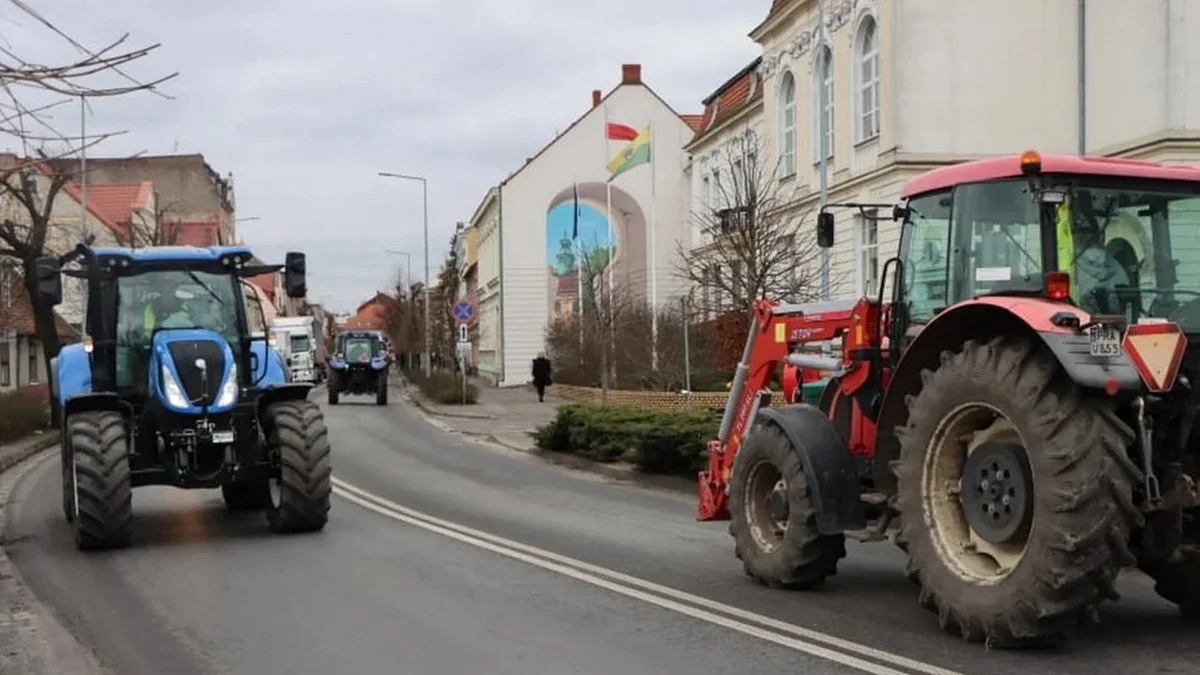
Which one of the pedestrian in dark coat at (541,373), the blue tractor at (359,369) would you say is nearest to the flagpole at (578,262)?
the pedestrian in dark coat at (541,373)

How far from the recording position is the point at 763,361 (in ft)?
34.4

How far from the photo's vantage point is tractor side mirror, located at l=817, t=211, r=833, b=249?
31.2 feet

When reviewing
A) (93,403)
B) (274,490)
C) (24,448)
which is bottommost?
(24,448)

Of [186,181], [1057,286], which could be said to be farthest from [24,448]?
[186,181]

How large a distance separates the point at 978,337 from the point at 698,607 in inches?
101

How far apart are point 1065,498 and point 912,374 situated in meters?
1.74

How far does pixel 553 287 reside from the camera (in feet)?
203

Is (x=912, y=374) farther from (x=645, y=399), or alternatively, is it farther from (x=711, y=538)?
(x=645, y=399)

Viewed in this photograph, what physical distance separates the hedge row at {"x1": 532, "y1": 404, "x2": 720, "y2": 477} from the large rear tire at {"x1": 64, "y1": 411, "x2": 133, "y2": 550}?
736 centimetres

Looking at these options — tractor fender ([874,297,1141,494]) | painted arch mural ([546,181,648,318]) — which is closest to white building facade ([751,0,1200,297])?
tractor fender ([874,297,1141,494])

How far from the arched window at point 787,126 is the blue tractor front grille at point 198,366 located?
88.5ft

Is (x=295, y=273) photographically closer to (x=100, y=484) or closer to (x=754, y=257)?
(x=100, y=484)

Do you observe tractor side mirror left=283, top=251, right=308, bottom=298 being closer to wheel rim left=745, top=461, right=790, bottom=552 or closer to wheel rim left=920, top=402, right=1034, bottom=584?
wheel rim left=745, top=461, right=790, bottom=552

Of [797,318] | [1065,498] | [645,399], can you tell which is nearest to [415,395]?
[645,399]
